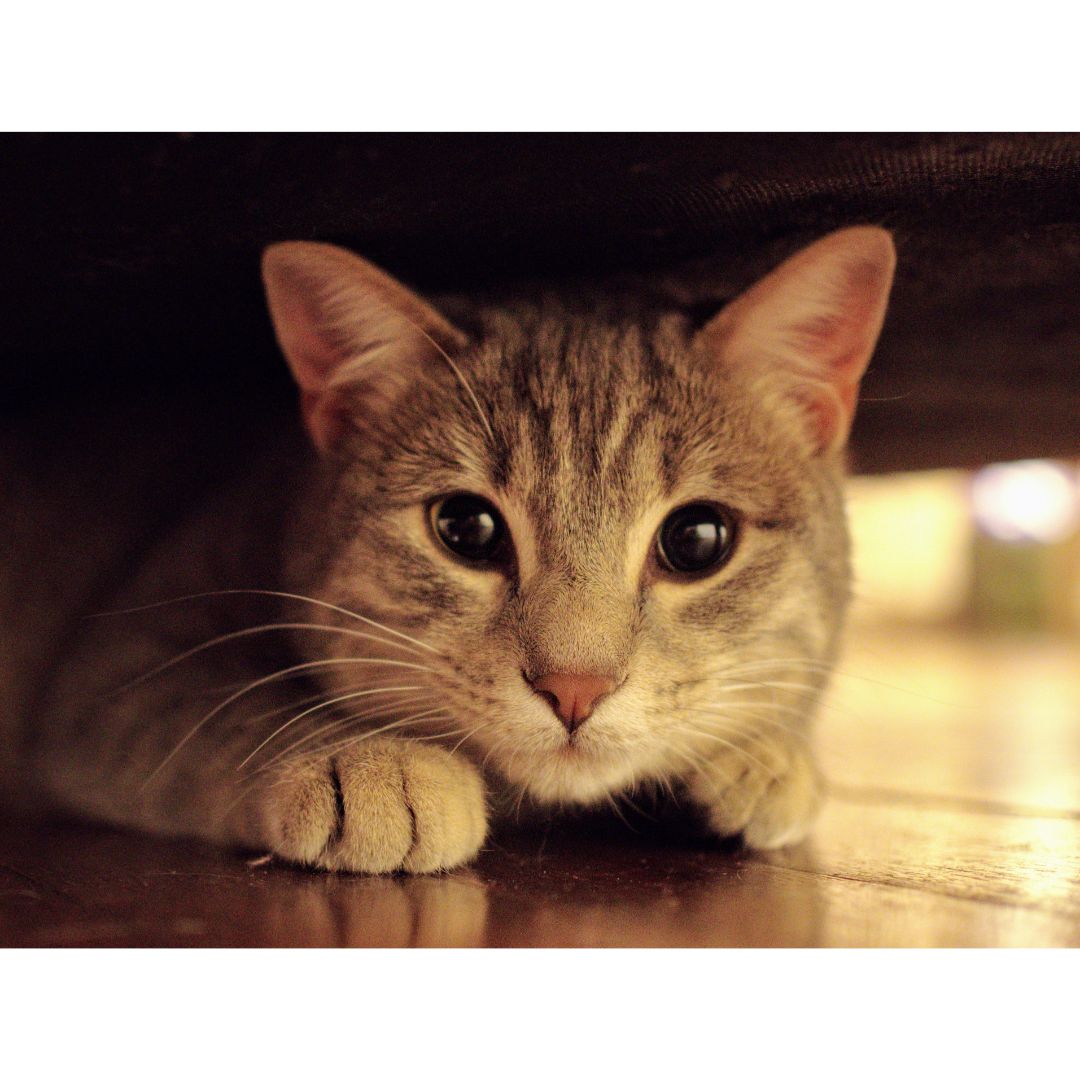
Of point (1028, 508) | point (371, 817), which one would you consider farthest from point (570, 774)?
point (1028, 508)

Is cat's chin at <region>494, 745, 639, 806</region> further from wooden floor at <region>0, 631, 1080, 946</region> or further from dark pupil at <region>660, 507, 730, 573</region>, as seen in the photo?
dark pupil at <region>660, 507, 730, 573</region>

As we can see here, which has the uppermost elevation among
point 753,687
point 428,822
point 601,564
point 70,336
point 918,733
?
point 70,336

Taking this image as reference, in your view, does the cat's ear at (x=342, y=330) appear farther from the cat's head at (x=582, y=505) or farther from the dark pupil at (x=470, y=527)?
the dark pupil at (x=470, y=527)

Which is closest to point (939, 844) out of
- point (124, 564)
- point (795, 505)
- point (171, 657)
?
point (795, 505)

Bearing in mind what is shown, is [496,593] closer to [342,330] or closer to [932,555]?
[342,330]

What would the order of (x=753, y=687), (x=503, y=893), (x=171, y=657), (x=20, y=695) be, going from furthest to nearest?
(x=20, y=695) < (x=171, y=657) < (x=753, y=687) < (x=503, y=893)

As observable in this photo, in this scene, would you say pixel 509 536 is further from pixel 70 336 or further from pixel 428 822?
pixel 70 336

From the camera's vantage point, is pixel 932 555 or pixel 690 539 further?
pixel 932 555
